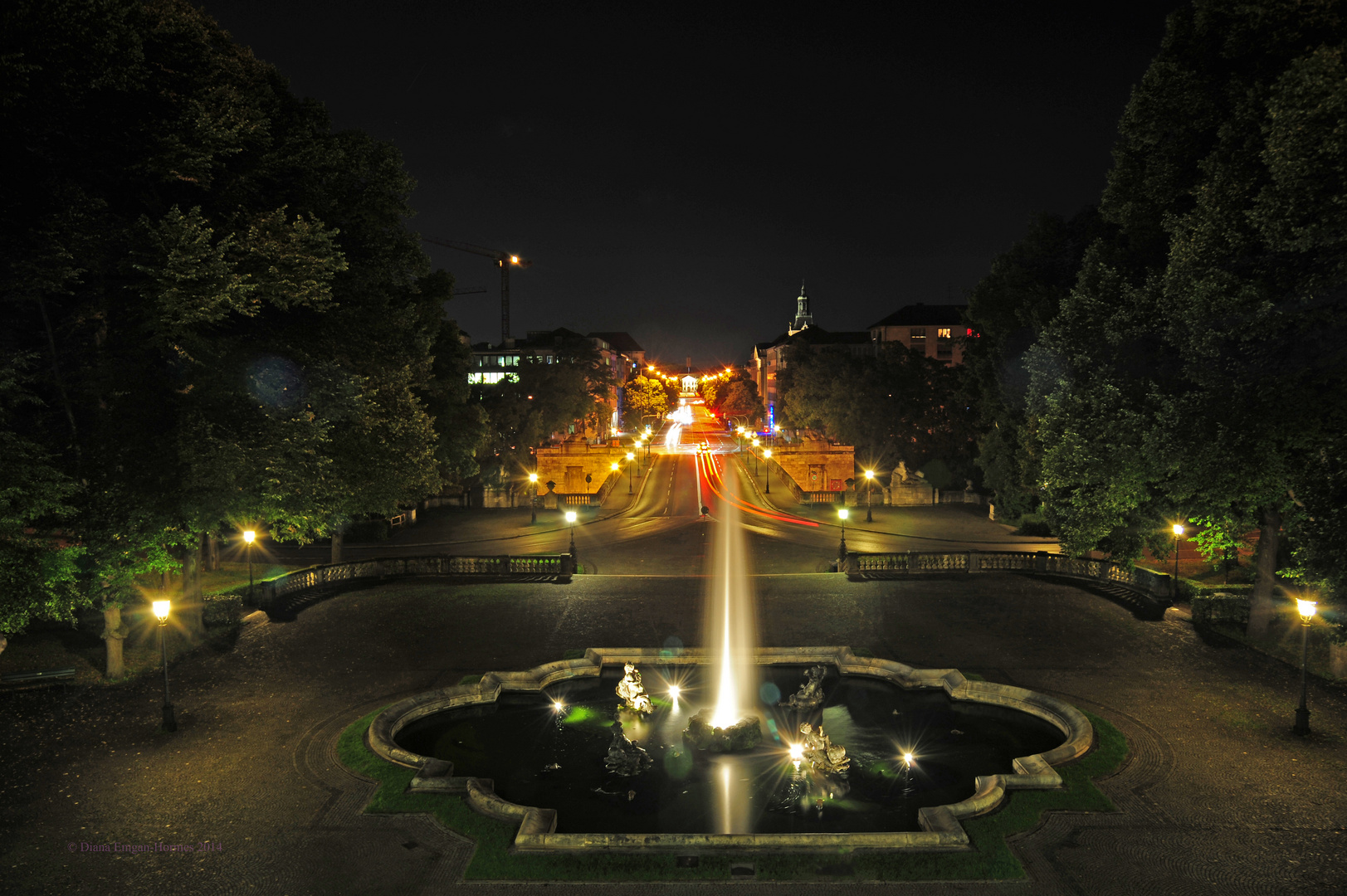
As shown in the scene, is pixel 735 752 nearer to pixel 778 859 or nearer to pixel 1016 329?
pixel 778 859

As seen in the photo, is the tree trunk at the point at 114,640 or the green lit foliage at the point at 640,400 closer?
the tree trunk at the point at 114,640

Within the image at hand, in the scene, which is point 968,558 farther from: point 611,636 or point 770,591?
point 611,636

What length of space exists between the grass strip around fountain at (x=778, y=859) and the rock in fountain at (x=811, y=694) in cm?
502

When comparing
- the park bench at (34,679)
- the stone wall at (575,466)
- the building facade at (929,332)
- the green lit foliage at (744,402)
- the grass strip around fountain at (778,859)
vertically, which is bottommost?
the grass strip around fountain at (778,859)

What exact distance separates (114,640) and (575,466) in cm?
4658

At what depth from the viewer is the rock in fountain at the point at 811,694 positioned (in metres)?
17.3

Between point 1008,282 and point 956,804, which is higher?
point 1008,282

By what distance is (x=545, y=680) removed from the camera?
61.4 ft

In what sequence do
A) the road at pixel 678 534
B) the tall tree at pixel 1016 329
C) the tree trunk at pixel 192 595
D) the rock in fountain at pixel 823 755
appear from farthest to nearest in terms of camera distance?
the road at pixel 678 534 → the tall tree at pixel 1016 329 → the tree trunk at pixel 192 595 → the rock in fountain at pixel 823 755

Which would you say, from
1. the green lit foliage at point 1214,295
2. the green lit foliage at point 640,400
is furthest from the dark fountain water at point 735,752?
the green lit foliage at point 640,400

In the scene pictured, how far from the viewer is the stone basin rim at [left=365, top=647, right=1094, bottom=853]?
452 inches

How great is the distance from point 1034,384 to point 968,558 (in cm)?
921

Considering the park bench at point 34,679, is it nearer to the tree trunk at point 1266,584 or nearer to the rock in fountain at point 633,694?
the rock in fountain at point 633,694

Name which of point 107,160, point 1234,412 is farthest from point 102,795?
point 1234,412
